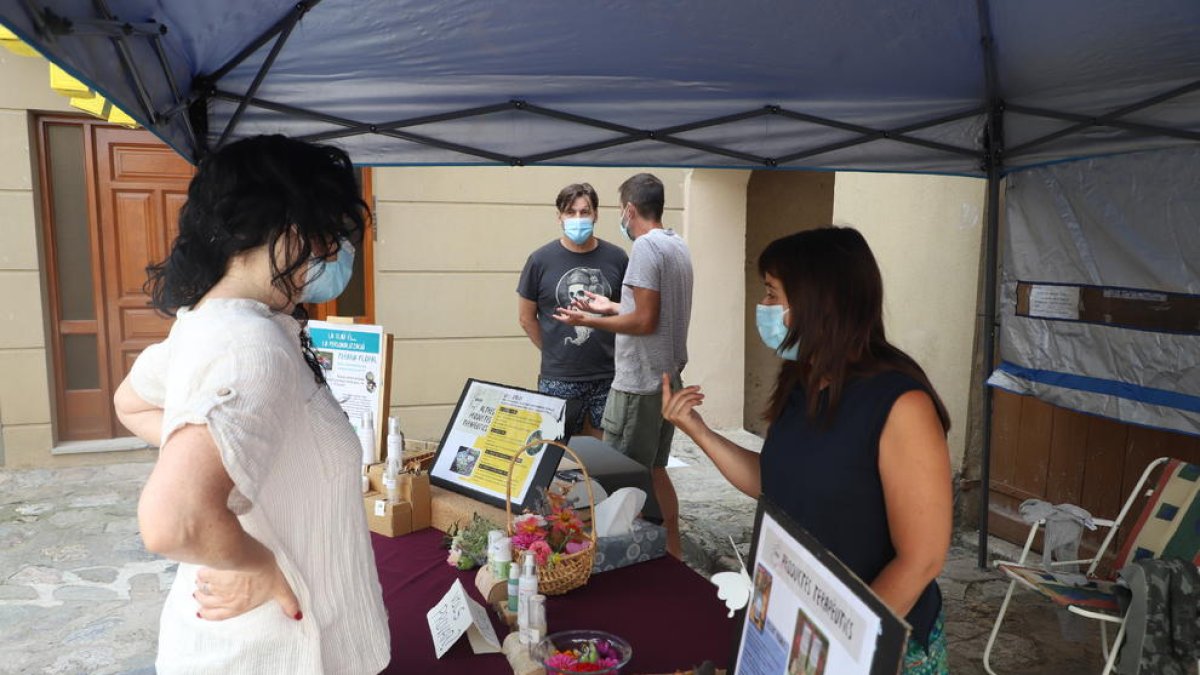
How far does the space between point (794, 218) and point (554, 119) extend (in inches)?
190

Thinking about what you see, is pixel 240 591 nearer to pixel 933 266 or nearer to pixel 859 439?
pixel 859 439

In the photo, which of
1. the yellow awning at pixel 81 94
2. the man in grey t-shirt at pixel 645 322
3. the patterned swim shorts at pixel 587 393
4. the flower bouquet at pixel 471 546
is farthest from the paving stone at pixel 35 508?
the flower bouquet at pixel 471 546

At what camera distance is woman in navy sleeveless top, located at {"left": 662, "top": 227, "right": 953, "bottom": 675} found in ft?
4.80

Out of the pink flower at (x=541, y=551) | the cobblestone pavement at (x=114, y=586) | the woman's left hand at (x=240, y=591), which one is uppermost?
the woman's left hand at (x=240, y=591)

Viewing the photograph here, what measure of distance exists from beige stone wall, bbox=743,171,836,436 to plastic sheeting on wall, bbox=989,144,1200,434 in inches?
138

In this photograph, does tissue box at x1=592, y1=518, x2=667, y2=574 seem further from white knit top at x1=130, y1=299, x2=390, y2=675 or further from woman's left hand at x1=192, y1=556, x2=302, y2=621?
woman's left hand at x1=192, y1=556, x2=302, y2=621

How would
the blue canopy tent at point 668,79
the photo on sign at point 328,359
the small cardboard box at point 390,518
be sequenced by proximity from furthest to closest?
the photo on sign at point 328,359
the small cardboard box at point 390,518
the blue canopy tent at point 668,79

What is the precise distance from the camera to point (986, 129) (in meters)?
3.23

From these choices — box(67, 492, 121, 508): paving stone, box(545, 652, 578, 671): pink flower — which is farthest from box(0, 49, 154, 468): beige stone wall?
box(545, 652, 578, 671): pink flower

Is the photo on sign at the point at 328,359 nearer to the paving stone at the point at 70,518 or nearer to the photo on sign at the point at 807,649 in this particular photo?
the photo on sign at the point at 807,649

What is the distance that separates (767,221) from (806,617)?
276 inches

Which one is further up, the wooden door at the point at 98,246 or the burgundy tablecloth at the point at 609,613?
the wooden door at the point at 98,246

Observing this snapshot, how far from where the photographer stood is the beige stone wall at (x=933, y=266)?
436 centimetres

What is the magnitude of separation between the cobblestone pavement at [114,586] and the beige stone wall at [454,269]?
1727 mm
